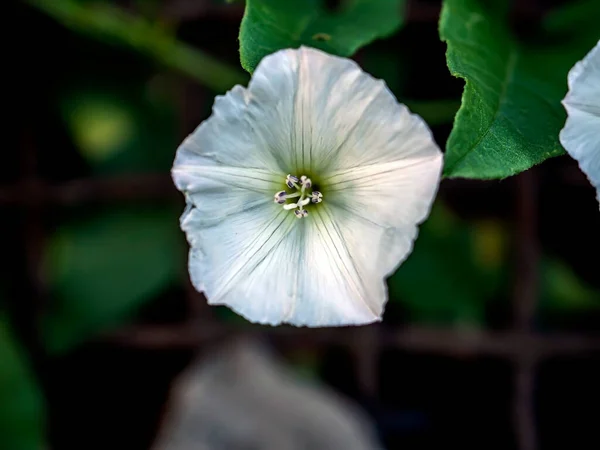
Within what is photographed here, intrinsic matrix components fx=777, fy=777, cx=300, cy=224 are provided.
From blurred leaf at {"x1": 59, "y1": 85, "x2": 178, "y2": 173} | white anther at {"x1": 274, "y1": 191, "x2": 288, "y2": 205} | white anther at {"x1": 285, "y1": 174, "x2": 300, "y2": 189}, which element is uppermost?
white anther at {"x1": 285, "y1": 174, "x2": 300, "y2": 189}

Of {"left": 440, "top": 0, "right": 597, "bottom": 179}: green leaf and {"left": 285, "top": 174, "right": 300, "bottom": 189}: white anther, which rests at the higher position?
{"left": 440, "top": 0, "right": 597, "bottom": 179}: green leaf

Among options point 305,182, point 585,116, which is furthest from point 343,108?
point 585,116

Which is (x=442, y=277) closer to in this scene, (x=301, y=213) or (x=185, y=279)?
(x=185, y=279)

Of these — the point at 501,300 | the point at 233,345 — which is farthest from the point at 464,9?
the point at 233,345

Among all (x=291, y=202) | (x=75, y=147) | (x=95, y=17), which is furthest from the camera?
(x=75, y=147)

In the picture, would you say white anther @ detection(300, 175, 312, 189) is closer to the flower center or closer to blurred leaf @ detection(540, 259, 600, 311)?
the flower center

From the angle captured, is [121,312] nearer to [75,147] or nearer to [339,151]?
[75,147]

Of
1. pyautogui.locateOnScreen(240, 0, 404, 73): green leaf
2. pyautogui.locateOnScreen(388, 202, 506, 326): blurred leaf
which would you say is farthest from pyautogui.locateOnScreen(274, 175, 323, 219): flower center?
pyautogui.locateOnScreen(388, 202, 506, 326): blurred leaf
